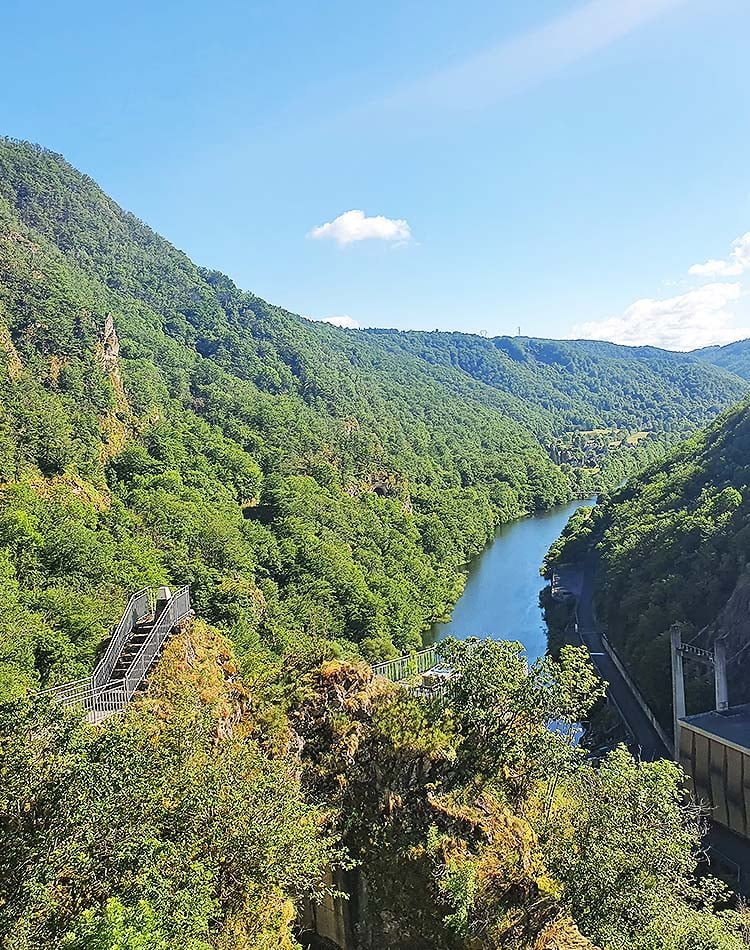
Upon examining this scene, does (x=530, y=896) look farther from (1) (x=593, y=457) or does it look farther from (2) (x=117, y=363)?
(1) (x=593, y=457)

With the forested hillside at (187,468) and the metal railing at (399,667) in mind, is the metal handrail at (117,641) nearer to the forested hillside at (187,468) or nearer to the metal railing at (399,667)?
the metal railing at (399,667)

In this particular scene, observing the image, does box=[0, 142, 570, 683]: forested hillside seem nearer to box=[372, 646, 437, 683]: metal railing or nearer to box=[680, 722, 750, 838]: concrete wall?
box=[372, 646, 437, 683]: metal railing

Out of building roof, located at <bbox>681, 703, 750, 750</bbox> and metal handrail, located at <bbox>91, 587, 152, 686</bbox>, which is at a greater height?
metal handrail, located at <bbox>91, 587, 152, 686</bbox>

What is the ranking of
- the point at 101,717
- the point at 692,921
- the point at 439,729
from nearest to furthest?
the point at 692,921, the point at 439,729, the point at 101,717

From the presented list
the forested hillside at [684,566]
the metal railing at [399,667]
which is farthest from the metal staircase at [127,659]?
the forested hillside at [684,566]

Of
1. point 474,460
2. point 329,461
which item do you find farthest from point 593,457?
point 329,461

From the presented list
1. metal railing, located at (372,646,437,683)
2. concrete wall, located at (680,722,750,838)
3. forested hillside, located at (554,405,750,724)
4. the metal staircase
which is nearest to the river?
forested hillside, located at (554,405,750,724)

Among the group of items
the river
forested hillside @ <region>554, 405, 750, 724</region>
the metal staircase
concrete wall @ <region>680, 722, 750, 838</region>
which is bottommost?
the river
